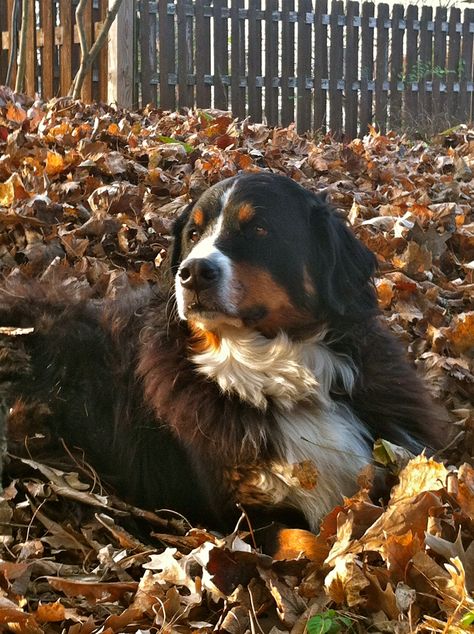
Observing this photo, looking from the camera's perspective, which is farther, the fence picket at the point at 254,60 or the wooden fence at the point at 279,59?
the fence picket at the point at 254,60

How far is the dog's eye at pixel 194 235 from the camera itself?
13.3 ft

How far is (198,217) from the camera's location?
404 centimetres

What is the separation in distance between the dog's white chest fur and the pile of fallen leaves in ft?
0.63

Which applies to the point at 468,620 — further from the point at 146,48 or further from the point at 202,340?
the point at 146,48

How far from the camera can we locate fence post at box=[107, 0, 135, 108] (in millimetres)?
11828

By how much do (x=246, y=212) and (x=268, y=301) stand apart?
1.36 feet

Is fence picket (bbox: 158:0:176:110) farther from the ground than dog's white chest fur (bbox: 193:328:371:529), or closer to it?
farther from the ground

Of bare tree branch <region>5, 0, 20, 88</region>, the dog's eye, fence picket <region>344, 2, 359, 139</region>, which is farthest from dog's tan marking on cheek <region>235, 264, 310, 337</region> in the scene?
fence picket <region>344, 2, 359, 139</region>

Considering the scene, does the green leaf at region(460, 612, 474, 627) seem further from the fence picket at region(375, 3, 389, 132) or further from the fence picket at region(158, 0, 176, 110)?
the fence picket at region(375, 3, 389, 132)

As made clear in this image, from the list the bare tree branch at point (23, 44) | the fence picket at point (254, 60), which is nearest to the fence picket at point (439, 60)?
the fence picket at point (254, 60)

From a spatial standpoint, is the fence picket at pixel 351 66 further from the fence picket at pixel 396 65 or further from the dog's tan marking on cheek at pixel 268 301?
the dog's tan marking on cheek at pixel 268 301

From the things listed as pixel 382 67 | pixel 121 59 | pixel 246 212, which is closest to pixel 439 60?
pixel 382 67

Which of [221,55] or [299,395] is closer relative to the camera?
[299,395]

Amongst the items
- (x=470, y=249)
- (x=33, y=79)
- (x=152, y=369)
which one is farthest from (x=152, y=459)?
(x=33, y=79)
